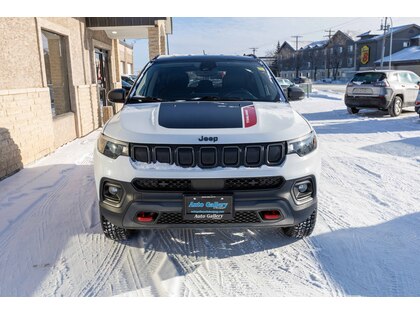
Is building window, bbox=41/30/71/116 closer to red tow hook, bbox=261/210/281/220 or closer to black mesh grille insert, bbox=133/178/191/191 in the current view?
black mesh grille insert, bbox=133/178/191/191

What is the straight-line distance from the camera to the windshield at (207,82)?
147 inches

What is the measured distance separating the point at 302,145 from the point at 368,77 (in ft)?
36.2

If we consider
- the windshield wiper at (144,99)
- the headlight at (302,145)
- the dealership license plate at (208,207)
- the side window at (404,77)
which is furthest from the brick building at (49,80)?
the side window at (404,77)

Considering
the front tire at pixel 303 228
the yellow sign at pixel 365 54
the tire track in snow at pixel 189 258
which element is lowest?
the tire track in snow at pixel 189 258

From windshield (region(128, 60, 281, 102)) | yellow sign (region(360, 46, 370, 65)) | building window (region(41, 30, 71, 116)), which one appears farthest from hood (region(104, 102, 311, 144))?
yellow sign (region(360, 46, 370, 65))

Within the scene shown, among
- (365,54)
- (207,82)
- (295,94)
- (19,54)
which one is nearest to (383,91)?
(295,94)

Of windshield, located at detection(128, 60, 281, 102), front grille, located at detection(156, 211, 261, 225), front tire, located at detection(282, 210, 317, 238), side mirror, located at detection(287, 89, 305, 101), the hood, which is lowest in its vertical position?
front tire, located at detection(282, 210, 317, 238)

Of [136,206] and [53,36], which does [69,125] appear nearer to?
[53,36]

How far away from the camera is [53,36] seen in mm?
8031

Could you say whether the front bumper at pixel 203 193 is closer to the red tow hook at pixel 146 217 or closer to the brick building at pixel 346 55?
the red tow hook at pixel 146 217

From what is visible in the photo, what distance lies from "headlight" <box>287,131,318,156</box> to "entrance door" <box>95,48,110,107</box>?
9.91 m

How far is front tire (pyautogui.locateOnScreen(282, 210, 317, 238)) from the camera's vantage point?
310cm

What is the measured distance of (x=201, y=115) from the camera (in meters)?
2.93

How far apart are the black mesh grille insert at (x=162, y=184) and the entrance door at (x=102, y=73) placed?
9679 millimetres
